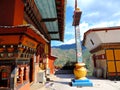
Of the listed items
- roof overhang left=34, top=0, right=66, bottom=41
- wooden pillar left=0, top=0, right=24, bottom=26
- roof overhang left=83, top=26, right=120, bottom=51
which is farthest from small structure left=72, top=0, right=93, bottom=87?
wooden pillar left=0, top=0, right=24, bottom=26

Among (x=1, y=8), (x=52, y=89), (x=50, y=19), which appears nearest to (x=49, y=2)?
(x=50, y=19)

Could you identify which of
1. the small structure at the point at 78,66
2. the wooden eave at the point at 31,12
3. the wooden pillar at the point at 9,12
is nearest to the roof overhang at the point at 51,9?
the wooden eave at the point at 31,12

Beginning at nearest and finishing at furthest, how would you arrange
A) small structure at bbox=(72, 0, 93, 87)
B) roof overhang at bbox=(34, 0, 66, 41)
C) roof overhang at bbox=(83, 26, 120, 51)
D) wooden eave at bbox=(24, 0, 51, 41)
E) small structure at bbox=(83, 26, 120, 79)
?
wooden eave at bbox=(24, 0, 51, 41), roof overhang at bbox=(34, 0, 66, 41), small structure at bbox=(72, 0, 93, 87), roof overhang at bbox=(83, 26, 120, 51), small structure at bbox=(83, 26, 120, 79)

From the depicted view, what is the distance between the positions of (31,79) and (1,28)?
219 inches

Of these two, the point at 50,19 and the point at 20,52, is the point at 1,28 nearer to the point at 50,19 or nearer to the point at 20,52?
the point at 20,52

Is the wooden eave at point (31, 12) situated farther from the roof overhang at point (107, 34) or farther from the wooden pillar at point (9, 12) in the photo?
the roof overhang at point (107, 34)

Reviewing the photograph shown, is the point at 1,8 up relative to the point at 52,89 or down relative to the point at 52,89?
up

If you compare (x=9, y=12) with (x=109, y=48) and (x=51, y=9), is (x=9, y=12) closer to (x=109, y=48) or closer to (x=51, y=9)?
(x=51, y=9)

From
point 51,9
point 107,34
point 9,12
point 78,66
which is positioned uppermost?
point 51,9

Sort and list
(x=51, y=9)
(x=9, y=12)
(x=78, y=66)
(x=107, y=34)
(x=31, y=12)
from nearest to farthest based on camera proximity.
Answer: (x=9, y=12), (x=31, y=12), (x=51, y=9), (x=78, y=66), (x=107, y=34)

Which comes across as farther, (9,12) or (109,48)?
(109,48)

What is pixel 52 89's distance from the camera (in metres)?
8.75

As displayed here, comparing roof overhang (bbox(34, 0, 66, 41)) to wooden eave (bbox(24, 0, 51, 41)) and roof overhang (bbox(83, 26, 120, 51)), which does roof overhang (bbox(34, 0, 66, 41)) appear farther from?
roof overhang (bbox(83, 26, 120, 51))

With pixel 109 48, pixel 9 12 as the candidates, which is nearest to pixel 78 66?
pixel 109 48
